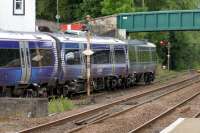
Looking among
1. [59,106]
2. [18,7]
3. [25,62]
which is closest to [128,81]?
[18,7]

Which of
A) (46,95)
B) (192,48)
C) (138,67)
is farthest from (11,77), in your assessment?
(192,48)

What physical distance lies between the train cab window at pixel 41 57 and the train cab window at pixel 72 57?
1695mm

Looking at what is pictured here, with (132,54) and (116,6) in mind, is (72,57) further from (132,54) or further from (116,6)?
(116,6)

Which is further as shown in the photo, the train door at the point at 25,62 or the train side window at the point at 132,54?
the train side window at the point at 132,54

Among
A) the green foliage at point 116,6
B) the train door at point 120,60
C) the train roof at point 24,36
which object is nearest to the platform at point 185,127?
the train roof at point 24,36

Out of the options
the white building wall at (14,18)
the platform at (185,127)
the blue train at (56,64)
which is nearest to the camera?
the platform at (185,127)

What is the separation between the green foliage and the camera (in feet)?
235

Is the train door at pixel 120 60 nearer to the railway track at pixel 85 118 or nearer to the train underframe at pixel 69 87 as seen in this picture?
the train underframe at pixel 69 87

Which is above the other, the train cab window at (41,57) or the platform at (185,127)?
the train cab window at (41,57)

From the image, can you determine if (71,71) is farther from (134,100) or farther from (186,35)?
(186,35)

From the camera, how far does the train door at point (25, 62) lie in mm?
25938

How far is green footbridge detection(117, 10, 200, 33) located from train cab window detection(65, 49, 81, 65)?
34.7 m

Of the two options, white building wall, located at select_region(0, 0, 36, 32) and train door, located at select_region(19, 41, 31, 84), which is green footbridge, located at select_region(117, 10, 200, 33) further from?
train door, located at select_region(19, 41, 31, 84)

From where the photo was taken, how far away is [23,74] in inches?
1021
